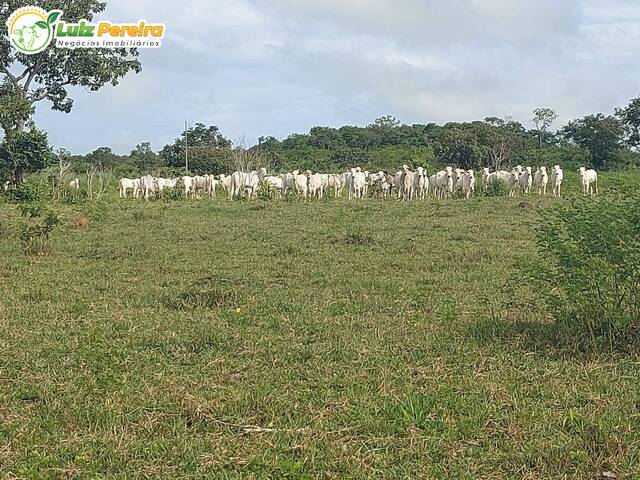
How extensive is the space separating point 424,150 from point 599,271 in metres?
43.7

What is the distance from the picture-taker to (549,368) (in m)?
5.07

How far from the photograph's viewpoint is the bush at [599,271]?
5.28 metres

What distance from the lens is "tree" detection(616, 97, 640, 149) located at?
1678 inches

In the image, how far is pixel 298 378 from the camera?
497cm

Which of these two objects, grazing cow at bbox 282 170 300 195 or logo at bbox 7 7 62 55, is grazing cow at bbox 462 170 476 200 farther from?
logo at bbox 7 7 62 55

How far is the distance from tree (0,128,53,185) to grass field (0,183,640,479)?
17510 millimetres

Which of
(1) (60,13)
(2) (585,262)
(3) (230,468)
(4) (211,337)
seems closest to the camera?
(3) (230,468)

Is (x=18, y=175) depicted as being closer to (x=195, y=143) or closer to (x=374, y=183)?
(x=374, y=183)

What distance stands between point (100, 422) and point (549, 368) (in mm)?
3040

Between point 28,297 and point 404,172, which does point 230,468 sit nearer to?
point 28,297

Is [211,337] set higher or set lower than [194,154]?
lower

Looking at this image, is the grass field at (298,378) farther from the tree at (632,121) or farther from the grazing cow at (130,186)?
the tree at (632,121)

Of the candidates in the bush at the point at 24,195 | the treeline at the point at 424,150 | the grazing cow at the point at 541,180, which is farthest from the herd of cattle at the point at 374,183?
the treeline at the point at 424,150

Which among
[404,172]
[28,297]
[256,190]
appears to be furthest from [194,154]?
[28,297]
